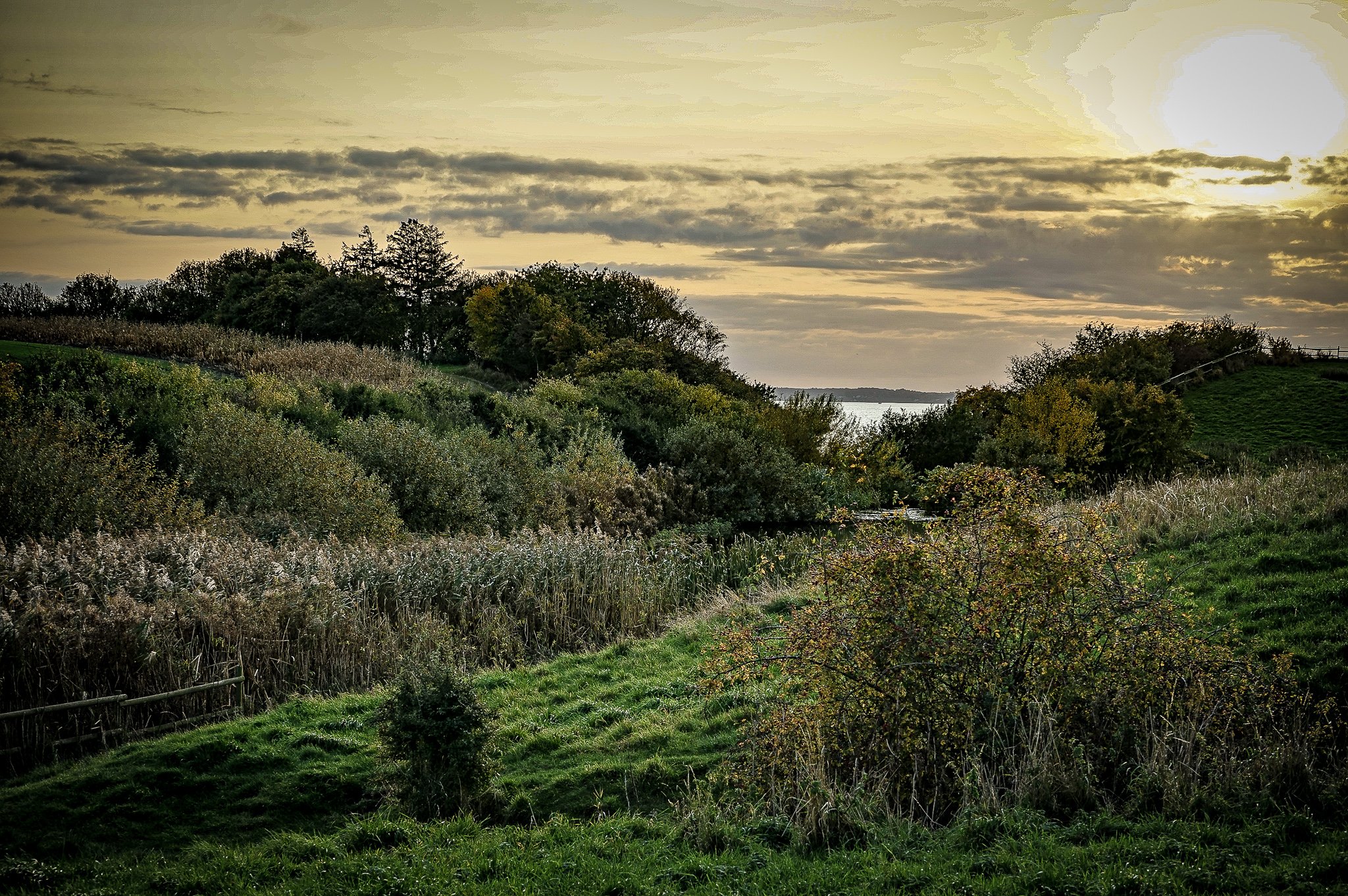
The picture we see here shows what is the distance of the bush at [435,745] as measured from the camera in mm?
7316

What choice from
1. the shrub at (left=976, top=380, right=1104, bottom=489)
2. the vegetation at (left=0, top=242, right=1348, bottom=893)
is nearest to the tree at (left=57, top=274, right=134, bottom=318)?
the vegetation at (left=0, top=242, right=1348, bottom=893)

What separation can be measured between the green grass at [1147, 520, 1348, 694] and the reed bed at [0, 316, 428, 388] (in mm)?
25296

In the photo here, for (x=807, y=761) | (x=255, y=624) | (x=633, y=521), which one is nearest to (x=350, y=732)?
(x=255, y=624)

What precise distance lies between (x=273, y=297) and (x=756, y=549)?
36.3 metres

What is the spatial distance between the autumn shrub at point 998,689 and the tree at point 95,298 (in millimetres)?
44045

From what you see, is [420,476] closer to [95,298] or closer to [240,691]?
[240,691]

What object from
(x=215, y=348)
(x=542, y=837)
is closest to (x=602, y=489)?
(x=542, y=837)

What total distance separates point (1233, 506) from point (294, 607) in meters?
13.0

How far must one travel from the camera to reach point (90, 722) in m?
8.68

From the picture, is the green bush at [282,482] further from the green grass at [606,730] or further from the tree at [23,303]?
the tree at [23,303]

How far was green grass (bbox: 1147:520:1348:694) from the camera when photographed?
822 centimetres

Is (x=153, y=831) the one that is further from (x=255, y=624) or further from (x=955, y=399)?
(x=955, y=399)

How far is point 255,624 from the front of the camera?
10094 millimetres

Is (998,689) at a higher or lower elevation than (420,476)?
higher
